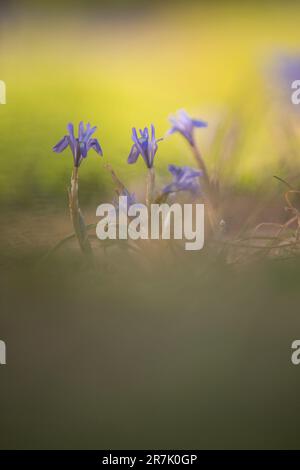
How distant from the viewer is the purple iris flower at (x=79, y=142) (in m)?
2.39

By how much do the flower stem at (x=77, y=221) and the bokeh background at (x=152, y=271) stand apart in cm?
3

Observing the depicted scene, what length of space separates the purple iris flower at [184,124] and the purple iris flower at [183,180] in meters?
0.10

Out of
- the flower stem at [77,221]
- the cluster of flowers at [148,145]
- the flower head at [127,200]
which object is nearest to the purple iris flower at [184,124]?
the cluster of flowers at [148,145]

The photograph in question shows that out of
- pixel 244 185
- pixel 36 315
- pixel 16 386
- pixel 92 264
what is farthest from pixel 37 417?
pixel 244 185

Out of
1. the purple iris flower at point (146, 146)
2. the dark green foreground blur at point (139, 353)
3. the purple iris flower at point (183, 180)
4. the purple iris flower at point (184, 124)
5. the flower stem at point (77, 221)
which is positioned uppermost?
the purple iris flower at point (184, 124)

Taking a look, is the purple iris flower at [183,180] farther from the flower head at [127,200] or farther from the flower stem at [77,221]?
the flower stem at [77,221]

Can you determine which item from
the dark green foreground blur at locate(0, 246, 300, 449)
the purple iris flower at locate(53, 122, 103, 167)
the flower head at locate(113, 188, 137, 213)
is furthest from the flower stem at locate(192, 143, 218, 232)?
the purple iris flower at locate(53, 122, 103, 167)

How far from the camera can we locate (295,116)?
2408 mm

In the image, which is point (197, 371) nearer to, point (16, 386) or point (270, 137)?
point (16, 386)

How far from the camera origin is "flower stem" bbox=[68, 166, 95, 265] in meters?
2.41

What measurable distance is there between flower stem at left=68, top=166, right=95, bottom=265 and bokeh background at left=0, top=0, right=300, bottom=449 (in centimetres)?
3

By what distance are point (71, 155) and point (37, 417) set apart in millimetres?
939

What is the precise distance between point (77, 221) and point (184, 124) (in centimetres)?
51

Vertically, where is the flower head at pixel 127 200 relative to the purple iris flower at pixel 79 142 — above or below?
below
